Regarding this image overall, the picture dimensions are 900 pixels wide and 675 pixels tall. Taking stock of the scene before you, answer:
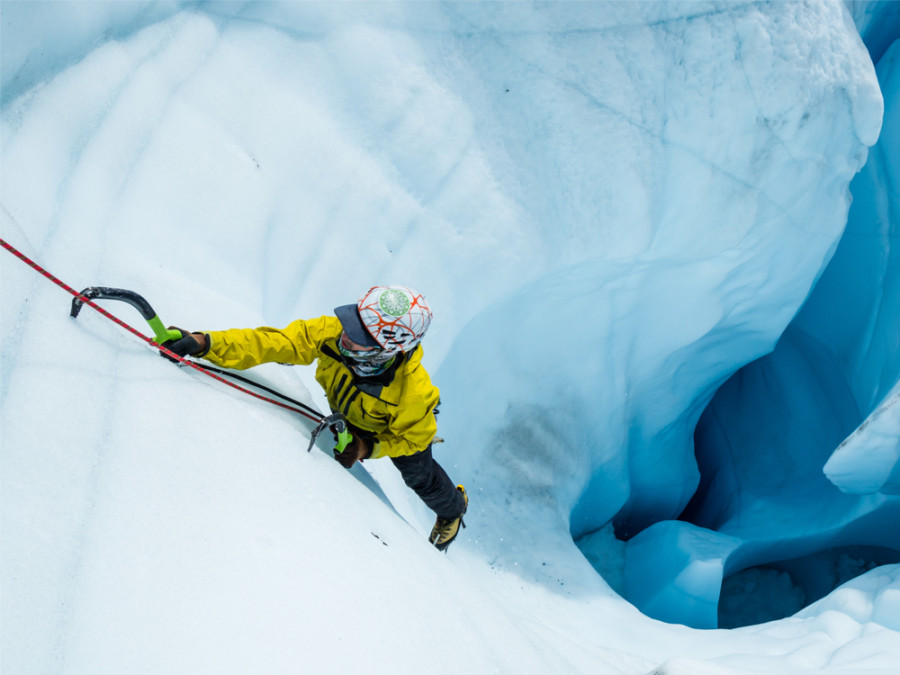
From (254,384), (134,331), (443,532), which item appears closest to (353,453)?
(254,384)

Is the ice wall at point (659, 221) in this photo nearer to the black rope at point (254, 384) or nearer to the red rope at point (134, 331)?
the black rope at point (254, 384)

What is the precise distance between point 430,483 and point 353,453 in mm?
528

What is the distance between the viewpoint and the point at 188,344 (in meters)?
1.70

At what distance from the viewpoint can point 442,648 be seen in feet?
5.18

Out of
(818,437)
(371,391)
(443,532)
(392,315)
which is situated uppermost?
(392,315)

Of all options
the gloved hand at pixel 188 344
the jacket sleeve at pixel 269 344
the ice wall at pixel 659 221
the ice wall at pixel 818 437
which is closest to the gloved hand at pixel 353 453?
the jacket sleeve at pixel 269 344

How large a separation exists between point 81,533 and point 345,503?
2.13 feet

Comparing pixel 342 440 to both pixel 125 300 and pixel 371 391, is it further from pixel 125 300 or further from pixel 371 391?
pixel 125 300

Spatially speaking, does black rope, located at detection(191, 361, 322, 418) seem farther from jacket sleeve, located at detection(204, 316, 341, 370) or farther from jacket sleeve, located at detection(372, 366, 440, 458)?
jacket sleeve, located at detection(372, 366, 440, 458)

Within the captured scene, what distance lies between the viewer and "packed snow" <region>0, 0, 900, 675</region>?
139cm

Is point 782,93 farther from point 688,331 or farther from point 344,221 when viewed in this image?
point 344,221

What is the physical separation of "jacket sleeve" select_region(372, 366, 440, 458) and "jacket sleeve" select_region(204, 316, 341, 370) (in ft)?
0.91

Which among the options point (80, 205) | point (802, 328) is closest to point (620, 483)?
point (802, 328)

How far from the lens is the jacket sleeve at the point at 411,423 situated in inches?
81.0
